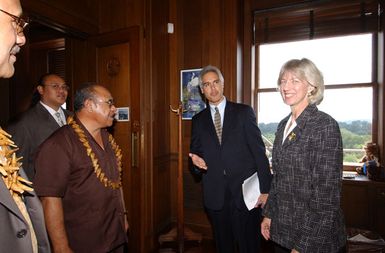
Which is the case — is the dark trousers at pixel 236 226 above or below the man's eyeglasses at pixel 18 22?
below

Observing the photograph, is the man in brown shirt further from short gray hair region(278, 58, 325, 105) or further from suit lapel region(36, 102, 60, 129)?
short gray hair region(278, 58, 325, 105)

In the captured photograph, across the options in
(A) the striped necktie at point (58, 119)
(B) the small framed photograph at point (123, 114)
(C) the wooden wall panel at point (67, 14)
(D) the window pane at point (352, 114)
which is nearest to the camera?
(C) the wooden wall panel at point (67, 14)

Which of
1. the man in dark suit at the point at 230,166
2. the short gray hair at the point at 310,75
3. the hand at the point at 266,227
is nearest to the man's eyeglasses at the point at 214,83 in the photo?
the man in dark suit at the point at 230,166

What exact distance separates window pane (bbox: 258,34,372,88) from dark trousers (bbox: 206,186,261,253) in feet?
6.41

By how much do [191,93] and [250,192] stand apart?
1.72 metres

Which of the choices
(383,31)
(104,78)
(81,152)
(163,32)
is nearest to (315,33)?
(383,31)

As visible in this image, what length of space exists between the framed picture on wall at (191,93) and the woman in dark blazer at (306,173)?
185 centimetres

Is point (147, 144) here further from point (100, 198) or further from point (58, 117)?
point (100, 198)

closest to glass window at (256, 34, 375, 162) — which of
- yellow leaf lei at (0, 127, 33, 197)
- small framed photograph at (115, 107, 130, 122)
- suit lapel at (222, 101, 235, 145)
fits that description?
suit lapel at (222, 101, 235, 145)

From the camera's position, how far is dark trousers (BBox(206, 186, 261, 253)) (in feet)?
6.63

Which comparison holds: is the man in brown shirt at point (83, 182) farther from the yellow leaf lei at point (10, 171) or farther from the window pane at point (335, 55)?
the window pane at point (335, 55)

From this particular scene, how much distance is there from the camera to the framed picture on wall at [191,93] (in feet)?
10.8

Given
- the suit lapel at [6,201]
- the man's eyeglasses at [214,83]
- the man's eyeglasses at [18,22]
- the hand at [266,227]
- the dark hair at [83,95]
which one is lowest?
the hand at [266,227]

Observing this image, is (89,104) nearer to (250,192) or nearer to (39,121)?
(39,121)
